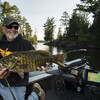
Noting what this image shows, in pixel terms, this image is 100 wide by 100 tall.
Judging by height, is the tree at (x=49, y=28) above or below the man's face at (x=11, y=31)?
above

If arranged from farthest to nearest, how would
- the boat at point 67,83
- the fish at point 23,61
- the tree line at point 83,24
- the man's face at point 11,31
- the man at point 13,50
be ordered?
the tree line at point 83,24, the boat at point 67,83, the man's face at point 11,31, the man at point 13,50, the fish at point 23,61

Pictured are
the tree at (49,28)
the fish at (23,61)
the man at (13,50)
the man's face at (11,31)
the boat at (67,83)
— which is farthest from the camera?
the tree at (49,28)

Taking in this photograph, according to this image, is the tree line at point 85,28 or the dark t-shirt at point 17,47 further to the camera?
the tree line at point 85,28

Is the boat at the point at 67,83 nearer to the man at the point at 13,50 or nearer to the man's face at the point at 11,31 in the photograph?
the man at the point at 13,50

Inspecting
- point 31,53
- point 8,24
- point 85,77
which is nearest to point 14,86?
point 31,53

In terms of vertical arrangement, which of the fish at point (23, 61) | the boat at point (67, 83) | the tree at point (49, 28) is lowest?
the boat at point (67, 83)

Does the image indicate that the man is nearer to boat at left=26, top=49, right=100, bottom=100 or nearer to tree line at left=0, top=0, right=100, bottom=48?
boat at left=26, top=49, right=100, bottom=100

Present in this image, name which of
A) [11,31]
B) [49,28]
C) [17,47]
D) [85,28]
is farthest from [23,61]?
[49,28]

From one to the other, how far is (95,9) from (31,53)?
4674 cm

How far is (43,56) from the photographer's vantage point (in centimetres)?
249

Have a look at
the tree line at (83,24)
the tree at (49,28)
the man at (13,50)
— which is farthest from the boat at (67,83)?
the tree at (49,28)

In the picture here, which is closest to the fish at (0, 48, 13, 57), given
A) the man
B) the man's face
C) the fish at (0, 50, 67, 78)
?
the man

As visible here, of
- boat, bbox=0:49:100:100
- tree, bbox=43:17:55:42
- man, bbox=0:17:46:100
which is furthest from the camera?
tree, bbox=43:17:55:42

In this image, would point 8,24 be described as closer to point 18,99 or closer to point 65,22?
point 18,99
